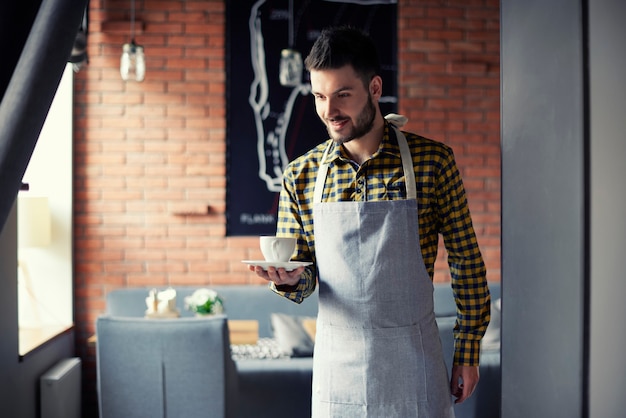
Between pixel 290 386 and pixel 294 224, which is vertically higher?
pixel 294 224

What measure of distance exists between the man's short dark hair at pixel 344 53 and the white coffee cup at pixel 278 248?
1.45ft

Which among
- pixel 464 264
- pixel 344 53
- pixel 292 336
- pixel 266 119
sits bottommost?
pixel 292 336

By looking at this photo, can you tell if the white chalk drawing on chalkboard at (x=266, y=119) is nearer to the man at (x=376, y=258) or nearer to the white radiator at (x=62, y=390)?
the white radiator at (x=62, y=390)

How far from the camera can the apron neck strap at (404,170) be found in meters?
1.71

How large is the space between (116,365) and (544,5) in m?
2.26

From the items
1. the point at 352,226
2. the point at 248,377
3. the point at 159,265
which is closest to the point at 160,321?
the point at 248,377

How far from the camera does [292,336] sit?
3.79m

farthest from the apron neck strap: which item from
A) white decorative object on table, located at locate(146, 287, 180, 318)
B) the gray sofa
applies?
white decorative object on table, located at locate(146, 287, 180, 318)

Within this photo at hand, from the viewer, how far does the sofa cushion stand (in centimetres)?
368

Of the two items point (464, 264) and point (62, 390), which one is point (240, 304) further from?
point (464, 264)

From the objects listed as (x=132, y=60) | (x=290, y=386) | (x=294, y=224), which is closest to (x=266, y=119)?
(x=132, y=60)

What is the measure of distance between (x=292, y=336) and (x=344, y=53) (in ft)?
7.86

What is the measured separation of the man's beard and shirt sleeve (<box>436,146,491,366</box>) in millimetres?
220

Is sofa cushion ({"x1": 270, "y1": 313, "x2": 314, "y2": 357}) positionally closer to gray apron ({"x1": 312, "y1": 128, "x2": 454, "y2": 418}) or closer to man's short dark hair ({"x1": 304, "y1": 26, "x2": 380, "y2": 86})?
gray apron ({"x1": 312, "y1": 128, "x2": 454, "y2": 418})
